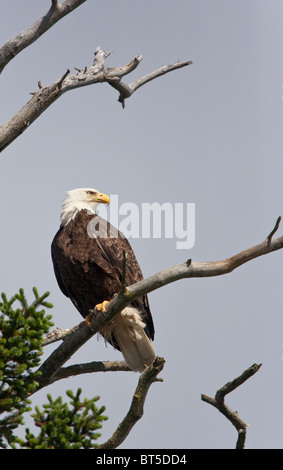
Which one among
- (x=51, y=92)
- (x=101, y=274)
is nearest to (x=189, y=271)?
(x=101, y=274)

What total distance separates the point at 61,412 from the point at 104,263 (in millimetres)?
2706

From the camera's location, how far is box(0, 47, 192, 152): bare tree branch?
6.25 metres

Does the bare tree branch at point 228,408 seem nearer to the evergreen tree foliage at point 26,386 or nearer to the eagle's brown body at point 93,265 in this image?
the evergreen tree foliage at point 26,386

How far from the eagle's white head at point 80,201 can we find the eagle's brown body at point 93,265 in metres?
0.20

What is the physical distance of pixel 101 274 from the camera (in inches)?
290

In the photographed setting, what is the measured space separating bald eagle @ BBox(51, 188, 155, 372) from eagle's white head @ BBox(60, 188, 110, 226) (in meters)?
0.02

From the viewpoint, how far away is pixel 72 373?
6754 millimetres

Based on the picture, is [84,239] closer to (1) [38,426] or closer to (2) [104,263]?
(2) [104,263]

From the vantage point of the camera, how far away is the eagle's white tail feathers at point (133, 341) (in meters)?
7.55

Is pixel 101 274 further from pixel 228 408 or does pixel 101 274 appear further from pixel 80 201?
pixel 228 408

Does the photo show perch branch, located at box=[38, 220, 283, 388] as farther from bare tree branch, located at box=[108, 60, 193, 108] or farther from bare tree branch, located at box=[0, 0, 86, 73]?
bare tree branch, located at box=[108, 60, 193, 108]

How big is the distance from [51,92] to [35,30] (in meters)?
0.71

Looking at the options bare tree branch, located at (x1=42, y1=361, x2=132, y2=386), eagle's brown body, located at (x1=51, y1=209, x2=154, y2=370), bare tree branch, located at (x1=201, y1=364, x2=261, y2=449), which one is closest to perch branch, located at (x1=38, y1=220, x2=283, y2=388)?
bare tree branch, located at (x1=201, y1=364, x2=261, y2=449)
